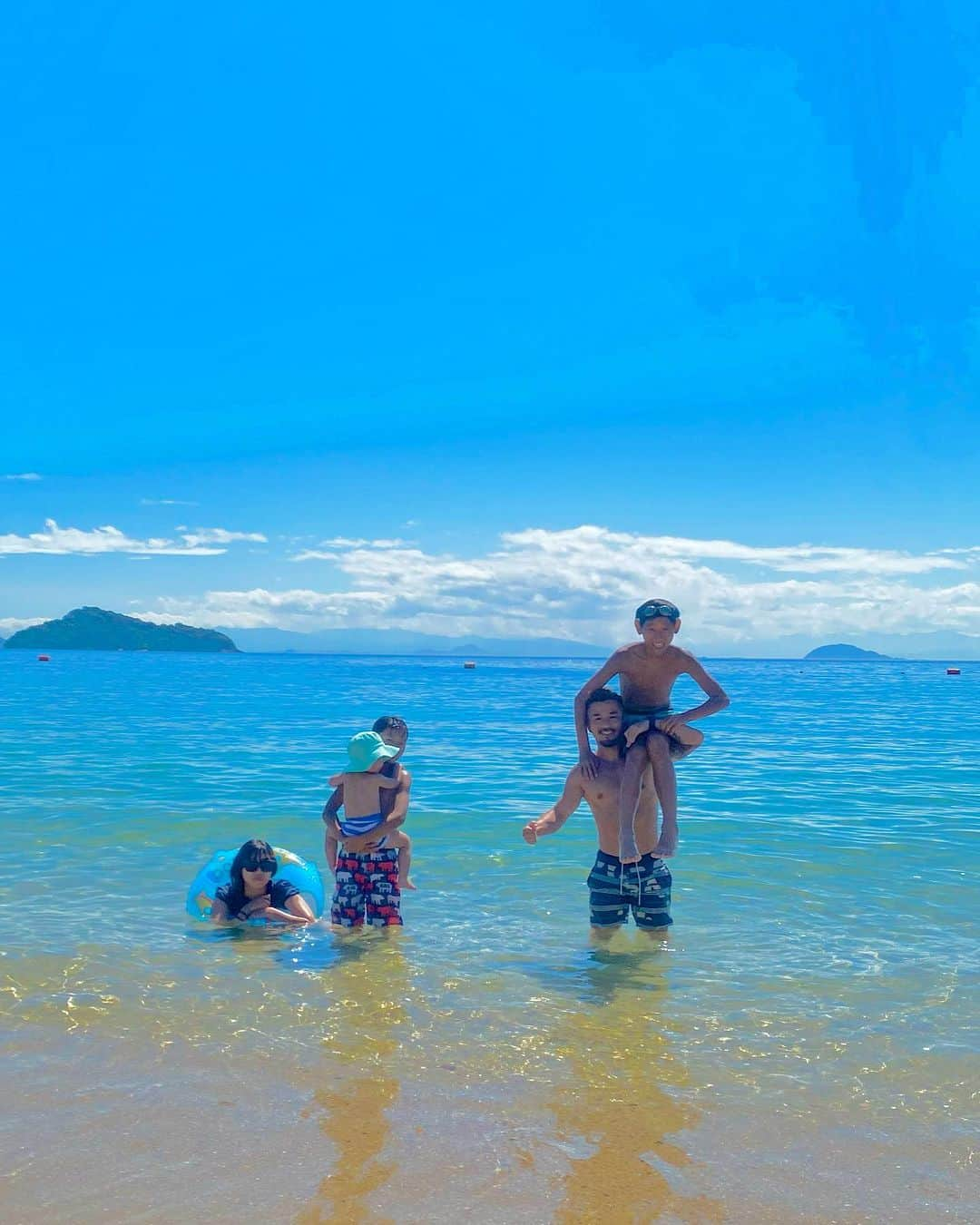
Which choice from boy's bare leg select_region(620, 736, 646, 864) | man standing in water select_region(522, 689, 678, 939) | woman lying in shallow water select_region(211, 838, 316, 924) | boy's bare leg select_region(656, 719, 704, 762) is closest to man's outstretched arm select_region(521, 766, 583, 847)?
man standing in water select_region(522, 689, 678, 939)

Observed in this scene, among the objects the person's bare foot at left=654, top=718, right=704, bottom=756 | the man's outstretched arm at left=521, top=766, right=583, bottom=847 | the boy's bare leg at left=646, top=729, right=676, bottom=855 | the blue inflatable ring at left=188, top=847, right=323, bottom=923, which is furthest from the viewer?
the blue inflatable ring at left=188, top=847, right=323, bottom=923

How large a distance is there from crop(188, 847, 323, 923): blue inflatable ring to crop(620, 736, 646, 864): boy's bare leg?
2.65m

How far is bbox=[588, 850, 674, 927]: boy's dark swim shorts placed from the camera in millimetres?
6941

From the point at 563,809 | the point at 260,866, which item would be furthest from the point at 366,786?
the point at 563,809

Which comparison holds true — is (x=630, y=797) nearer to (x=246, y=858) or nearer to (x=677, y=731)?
(x=677, y=731)

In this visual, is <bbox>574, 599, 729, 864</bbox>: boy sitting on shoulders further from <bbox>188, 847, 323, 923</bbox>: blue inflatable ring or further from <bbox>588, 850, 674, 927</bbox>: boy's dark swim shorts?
<bbox>188, 847, 323, 923</bbox>: blue inflatable ring

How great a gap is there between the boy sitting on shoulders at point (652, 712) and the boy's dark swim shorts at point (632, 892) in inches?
10.6

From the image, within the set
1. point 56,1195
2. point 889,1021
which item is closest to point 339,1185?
point 56,1195

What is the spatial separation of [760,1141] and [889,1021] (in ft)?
6.37

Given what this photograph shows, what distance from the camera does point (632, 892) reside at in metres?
6.95

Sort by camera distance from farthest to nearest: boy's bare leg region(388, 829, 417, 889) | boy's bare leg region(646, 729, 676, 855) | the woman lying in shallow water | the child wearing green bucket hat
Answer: the woman lying in shallow water
boy's bare leg region(388, 829, 417, 889)
the child wearing green bucket hat
boy's bare leg region(646, 729, 676, 855)

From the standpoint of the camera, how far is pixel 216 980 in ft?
20.8

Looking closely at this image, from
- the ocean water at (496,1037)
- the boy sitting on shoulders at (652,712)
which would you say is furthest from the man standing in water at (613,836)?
the ocean water at (496,1037)

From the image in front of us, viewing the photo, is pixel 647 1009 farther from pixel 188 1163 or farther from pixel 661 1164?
pixel 188 1163
